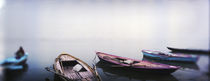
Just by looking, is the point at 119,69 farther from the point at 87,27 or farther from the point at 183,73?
the point at 87,27

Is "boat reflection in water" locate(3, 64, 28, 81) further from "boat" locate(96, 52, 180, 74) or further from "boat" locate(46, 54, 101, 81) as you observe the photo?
"boat" locate(96, 52, 180, 74)

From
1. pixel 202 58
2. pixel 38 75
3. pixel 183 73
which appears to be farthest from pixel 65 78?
pixel 183 73

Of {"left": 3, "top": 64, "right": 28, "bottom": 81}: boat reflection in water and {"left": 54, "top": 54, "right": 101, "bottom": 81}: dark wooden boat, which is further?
{"left": 54, "top": 54, "right": 101, "bottom": 81}: dark wooden boat

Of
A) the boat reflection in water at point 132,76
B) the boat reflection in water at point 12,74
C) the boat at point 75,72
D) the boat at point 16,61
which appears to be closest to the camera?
the boat reflection in water at point 12,74

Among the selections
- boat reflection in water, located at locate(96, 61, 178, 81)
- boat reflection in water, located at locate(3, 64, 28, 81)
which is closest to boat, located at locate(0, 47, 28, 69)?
boat reflection in water, located at locate(3, 64, 28, 81)

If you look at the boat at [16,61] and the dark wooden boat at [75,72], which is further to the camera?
the boat at [16,61]

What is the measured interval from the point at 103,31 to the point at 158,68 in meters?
49.5

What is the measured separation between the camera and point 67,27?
54.3 m

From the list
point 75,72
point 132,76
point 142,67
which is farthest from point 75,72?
point 142,67

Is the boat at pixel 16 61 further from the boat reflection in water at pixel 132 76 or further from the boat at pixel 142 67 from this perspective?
the boat at pixel 142 67

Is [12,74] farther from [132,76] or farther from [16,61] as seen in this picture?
[132,76]

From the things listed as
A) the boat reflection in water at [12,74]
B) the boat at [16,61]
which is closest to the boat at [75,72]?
the boat reflection in water at [12,74]

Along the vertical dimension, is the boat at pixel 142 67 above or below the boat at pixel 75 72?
below

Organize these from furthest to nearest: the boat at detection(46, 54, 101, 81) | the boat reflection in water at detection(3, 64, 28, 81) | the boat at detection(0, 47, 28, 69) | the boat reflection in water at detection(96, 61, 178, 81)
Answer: the boat reflection in water at detection(96, 61, 178, 81), the boat at detection(0, 47, 28, 69), the boat at detection(46, 54, 101, 81), the boat reflection in water at detection(3, 64, 28, 81)
